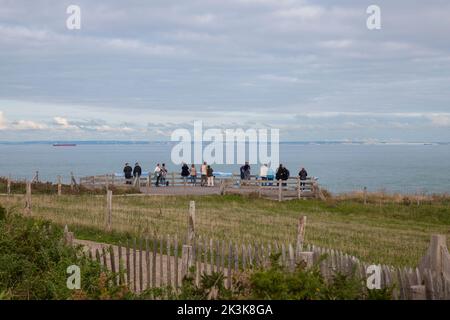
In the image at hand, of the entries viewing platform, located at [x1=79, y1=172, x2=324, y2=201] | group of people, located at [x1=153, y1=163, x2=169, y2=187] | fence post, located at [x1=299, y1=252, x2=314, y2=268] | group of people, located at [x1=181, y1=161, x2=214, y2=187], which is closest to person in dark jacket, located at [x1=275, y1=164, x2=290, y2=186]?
viewing platform, located at [x1=79, y1=172, x2=324, y2=201]

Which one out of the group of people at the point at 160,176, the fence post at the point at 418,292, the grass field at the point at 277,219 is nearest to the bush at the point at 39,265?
the fence post at the point at 418,292

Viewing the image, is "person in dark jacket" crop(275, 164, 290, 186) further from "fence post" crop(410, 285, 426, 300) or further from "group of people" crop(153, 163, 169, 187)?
"fence post" crop(410, 285, 426, 300)

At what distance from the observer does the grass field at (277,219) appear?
2023cm

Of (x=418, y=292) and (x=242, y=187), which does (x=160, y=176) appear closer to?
(x=242, y=187)

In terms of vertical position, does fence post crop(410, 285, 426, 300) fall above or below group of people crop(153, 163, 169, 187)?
below

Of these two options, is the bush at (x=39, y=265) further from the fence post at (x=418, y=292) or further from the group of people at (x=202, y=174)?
the group of people at (x=202, y=174)

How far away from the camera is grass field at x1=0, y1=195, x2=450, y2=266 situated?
66.4ft

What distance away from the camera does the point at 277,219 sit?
27.5 metres

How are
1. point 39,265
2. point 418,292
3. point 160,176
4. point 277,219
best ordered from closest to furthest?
1. point 418,292
2. point 39,265
3. point 277,219
4. point 160,176

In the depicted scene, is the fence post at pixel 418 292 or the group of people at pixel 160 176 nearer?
the fence post at pixel 418 292

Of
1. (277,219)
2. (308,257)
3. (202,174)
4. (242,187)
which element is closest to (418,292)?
(308,257)

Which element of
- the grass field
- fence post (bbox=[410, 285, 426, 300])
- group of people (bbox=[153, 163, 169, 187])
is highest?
group of people (bbox=[153, 163, 169, 187])

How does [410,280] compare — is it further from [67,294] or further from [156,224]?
[156,224]
